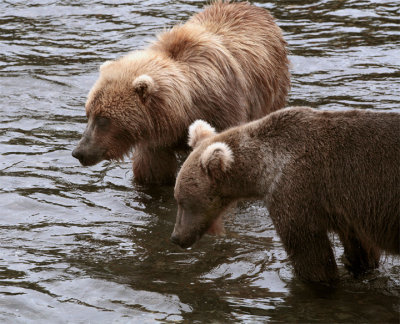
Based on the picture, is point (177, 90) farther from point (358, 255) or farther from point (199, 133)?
point (358, 255)

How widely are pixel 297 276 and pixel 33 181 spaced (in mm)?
4211

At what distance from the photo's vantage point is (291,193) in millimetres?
7730

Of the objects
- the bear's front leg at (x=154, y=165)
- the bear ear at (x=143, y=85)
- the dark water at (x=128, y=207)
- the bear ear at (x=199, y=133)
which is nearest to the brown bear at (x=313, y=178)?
the bear ear at (x=199, y=133)

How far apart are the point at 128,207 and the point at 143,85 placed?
152 cm

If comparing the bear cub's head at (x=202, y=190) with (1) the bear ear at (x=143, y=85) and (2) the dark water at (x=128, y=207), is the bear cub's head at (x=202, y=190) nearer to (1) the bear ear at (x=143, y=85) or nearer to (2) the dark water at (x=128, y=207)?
(2) the dark water at (x=128, y=207)

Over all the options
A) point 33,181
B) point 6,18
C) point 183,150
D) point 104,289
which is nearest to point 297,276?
point 104,289

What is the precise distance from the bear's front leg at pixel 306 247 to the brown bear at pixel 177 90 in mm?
2678

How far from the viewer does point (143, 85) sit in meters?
9.73

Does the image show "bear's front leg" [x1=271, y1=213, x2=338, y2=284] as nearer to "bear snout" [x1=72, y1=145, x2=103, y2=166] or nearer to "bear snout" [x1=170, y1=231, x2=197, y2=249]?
"bear snout" [x1=170, y1=231, x2=197, y2=249]

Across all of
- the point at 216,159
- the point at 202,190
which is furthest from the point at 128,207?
the point at 216,159

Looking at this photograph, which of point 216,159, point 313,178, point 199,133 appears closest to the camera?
point 313,178

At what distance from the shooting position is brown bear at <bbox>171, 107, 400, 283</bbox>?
7.65 m

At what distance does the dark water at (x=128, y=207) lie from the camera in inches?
309

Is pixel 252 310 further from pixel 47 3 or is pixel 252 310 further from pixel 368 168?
pixel 47 3
